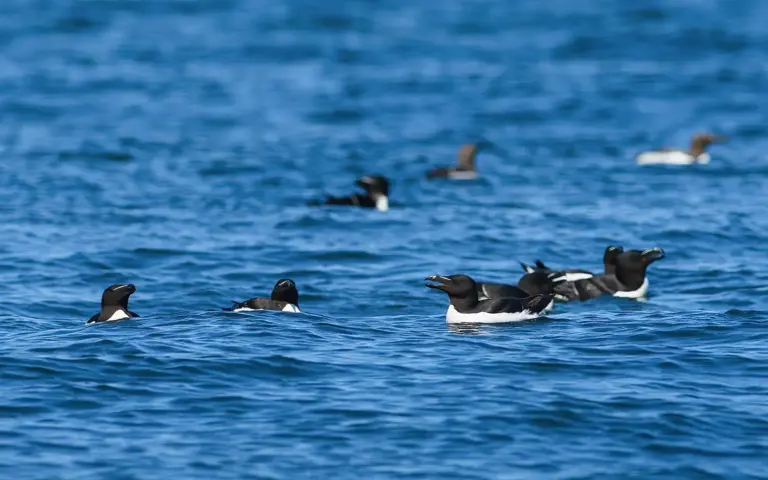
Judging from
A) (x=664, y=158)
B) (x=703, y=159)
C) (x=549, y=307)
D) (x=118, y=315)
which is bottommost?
(x=118, y=315)

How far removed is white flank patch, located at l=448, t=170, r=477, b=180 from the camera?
26.5 meters

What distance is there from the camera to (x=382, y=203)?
78.2ft

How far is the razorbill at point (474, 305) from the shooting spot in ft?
49.8

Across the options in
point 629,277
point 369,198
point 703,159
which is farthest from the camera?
point 703,159

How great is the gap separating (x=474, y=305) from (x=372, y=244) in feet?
20.0

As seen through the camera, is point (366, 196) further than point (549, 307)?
Yes

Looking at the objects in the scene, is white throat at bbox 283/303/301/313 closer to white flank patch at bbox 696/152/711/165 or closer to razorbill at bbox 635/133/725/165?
razorbill at bbox 635/133/725/165

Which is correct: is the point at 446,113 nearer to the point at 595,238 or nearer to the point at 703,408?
the point at 595,238

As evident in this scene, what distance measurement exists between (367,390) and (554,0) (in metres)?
44.6

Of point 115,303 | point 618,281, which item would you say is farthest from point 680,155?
point 115,303

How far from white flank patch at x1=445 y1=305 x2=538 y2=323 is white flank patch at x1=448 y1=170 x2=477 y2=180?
1117 cm

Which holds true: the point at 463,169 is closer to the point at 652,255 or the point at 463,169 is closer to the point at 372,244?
the point at 372,244

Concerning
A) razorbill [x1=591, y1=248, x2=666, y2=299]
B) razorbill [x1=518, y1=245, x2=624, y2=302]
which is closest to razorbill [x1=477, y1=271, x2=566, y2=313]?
razorbill [x1=518, y1=245, x2=624, y2=302]

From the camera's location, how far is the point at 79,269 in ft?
62.7
